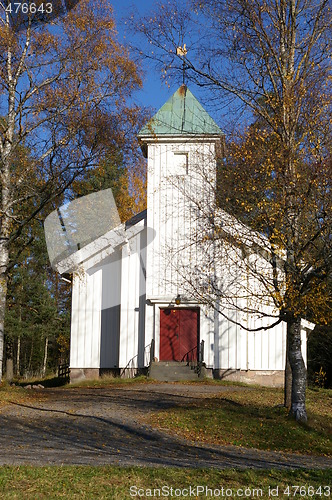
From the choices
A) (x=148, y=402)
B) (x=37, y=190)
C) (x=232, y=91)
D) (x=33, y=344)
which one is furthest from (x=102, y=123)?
(x=33, y=344)

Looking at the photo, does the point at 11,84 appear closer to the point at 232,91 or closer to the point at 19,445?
the point at 232,91

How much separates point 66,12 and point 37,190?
5220mm

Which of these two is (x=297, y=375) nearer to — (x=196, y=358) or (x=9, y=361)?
(x=196, y=358)

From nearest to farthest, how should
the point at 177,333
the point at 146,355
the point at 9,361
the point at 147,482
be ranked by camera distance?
the point at 147,482, the point at 146,355, the point at 177,333, the point at 9,361

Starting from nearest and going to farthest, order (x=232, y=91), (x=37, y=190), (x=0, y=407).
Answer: (x=232, y=91) → (x=0, y=407) → (x=37, y=190)

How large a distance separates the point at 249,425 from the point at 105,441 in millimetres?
3348

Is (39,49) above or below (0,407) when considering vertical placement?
above

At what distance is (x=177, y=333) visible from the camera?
76.4 ft

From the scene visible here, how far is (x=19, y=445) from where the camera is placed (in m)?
10.4

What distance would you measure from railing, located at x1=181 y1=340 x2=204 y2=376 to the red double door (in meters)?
0.04

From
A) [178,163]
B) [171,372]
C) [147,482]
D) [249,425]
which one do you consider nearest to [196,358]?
[171,372]

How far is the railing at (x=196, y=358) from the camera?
73.4ft

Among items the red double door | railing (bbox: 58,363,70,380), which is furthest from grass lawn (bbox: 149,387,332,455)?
railing (bbox: 58,363,70,380)

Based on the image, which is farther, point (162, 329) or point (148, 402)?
point (162, 329)
